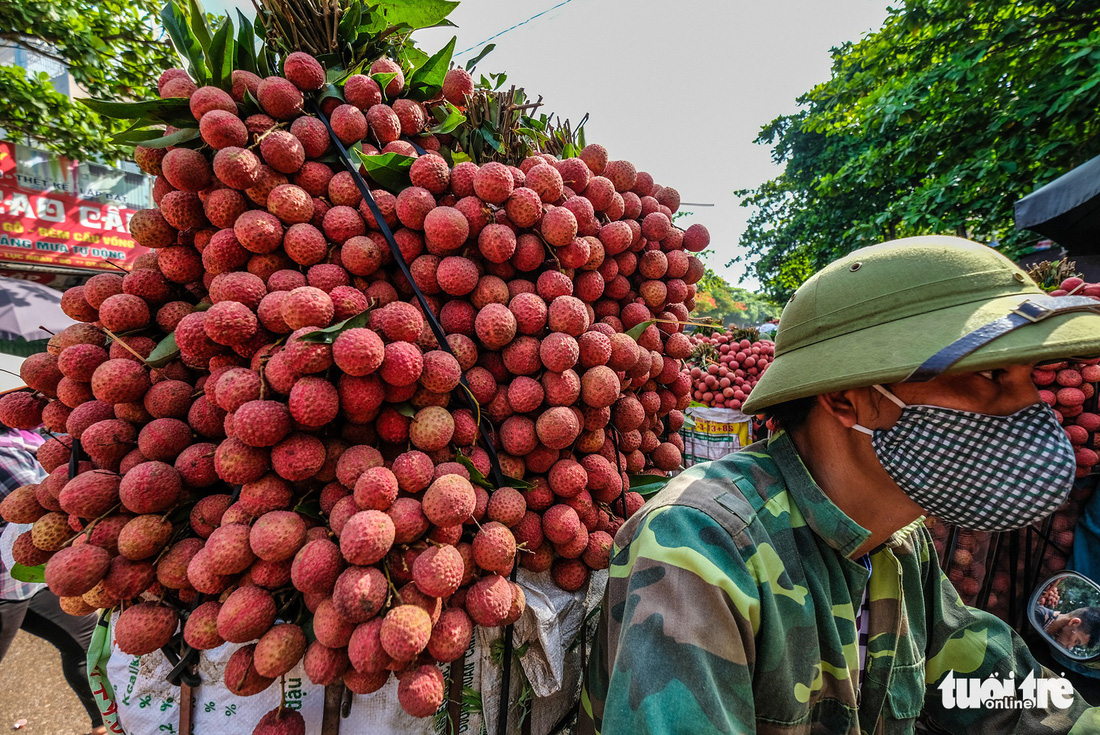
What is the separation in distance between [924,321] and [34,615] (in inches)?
153

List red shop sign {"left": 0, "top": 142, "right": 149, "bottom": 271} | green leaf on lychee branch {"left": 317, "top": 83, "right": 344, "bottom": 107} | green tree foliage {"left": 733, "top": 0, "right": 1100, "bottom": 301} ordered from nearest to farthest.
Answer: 1. green leaf on lychee branch {"left": 317, "top": 83, "right": 344, "bottom": 107}
2. green tree foliage {"left": 733, "top": 0, "right": 1100, "bottom": 301}
3. red shop sign {"left": 0, "top": 142, "right": 149, "bottom": 271}

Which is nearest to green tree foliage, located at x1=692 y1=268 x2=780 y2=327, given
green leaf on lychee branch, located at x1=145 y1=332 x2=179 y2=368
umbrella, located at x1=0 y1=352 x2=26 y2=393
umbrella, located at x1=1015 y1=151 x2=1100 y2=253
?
umbrella, located at x1=1015 y1=151 x2=1100 y2=253

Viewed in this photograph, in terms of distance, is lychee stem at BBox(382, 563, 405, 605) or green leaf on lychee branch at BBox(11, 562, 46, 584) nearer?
lychee stem at BBox(382, 563, 405, 605)

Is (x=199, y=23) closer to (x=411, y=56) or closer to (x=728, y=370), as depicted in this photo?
(x=411, y=56)

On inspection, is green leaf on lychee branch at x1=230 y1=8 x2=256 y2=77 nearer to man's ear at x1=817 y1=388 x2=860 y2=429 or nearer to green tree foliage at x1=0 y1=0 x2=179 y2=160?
man's ear at x1=817 y1=388 x2=860 y2=429

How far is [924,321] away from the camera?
3.40ft

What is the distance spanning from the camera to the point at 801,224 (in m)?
11.1

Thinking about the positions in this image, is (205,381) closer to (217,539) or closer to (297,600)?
(217,539)

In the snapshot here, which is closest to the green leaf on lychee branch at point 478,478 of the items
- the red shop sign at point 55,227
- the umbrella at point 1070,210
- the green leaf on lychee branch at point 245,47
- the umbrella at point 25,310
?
the green leaf on lychee branch at point 245,47

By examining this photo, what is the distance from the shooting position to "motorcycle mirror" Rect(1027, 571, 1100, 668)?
206cm

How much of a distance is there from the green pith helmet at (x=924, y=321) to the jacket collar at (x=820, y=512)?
0.61 feet

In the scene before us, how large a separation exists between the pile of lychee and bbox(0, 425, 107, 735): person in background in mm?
1813

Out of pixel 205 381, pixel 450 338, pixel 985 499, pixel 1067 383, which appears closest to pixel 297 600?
pixel 205 381

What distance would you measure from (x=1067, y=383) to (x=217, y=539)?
144 inches
